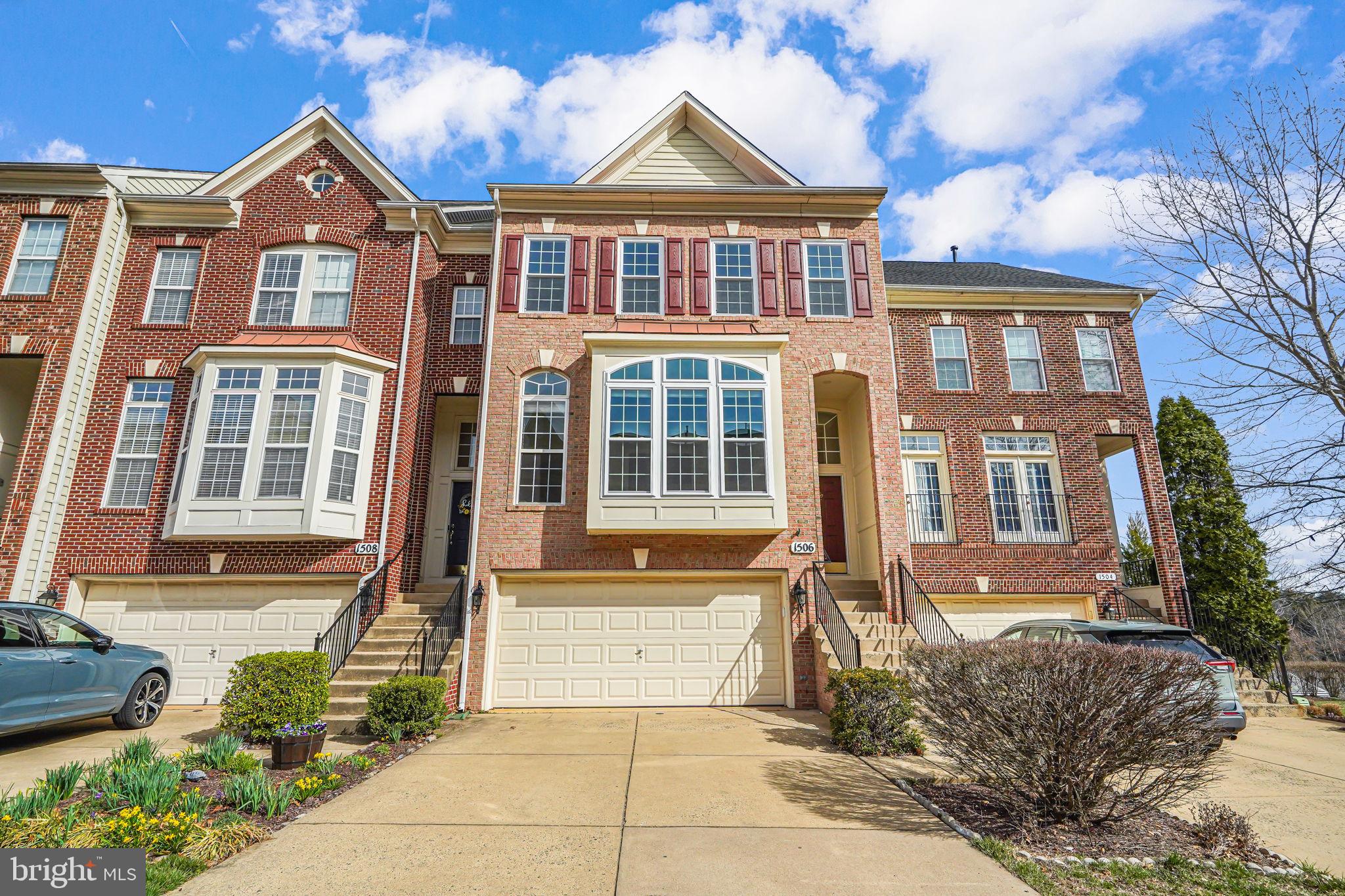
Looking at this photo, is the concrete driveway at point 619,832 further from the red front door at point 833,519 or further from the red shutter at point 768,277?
the red shutter at point 768,277

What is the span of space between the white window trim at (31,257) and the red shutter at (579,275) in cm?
980

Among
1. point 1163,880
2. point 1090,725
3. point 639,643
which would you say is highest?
point 639,643

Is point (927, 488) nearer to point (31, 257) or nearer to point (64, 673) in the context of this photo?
point (64, 673)

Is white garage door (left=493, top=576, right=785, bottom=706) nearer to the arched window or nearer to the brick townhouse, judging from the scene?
the brick townhouse

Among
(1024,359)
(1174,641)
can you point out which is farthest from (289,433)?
(1024,359)

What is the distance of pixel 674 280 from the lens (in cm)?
1361

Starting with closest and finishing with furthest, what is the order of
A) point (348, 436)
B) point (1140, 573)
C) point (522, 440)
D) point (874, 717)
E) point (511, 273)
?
point (874, 717) < point (348, 436) < point (522, 440) < point (511, 273) < point (1140, 573)

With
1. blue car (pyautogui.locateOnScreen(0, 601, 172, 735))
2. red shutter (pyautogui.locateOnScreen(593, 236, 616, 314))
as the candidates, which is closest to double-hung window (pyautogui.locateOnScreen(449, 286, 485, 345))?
red shutter (pyautogui.locateOnScreen(593, 236, 616, 314))

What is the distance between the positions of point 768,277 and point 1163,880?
36.8 ft

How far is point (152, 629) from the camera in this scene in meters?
12.0

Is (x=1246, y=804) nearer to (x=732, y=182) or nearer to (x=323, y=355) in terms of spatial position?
(x=732, y=182)

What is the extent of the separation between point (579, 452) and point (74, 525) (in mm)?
9161

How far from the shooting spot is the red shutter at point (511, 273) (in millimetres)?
13344

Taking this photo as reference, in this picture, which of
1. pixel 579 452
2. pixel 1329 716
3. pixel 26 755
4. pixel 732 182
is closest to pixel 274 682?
pixel 26 755
